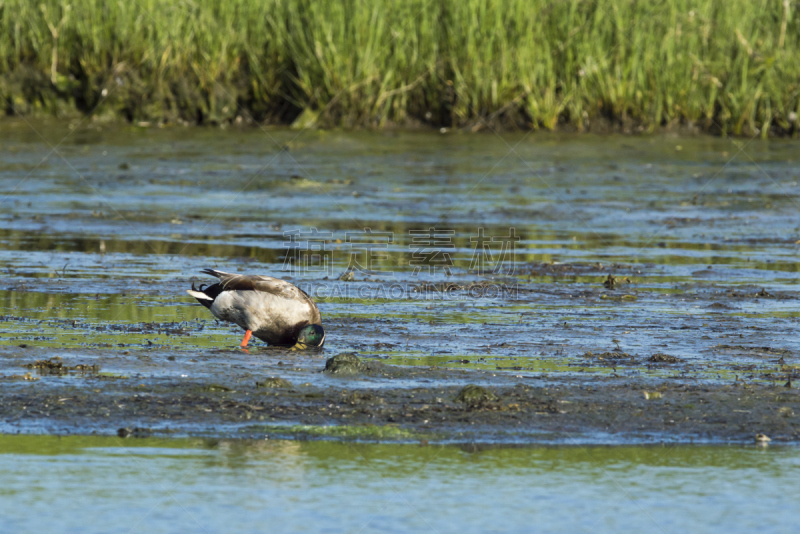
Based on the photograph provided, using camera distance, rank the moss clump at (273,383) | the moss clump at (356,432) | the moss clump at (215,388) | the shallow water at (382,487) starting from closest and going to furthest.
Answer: the shallow water at (382,487)
the moss clump at (356,432)
the moss clump at (215,388)
the moss clump at (273,383)

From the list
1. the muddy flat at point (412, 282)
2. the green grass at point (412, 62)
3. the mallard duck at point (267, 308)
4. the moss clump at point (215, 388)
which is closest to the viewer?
Answer: the muddy flat at point (412, 282)

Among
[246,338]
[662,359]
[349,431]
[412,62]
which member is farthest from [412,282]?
[412,62]

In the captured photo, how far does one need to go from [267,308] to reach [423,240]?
4.26 m

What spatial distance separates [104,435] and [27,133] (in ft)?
40.9

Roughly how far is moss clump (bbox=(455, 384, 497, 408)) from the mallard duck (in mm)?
1591

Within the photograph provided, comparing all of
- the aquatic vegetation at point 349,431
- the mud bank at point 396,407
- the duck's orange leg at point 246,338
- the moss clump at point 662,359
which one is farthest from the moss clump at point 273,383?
the moss clump at point 662,359

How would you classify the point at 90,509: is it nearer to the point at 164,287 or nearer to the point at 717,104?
the point at 164,287

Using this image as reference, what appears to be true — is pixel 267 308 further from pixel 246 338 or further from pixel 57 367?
pixel 57 367

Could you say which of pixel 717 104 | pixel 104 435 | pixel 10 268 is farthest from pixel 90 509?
pixel 717 104

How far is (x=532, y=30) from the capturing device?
16.5m

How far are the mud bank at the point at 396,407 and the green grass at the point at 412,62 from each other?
10.7 meters

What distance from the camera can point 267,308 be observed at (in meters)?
6.92

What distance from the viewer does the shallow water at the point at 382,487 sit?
4.08 m

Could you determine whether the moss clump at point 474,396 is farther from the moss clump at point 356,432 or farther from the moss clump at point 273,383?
the moss clump at point 273,383
